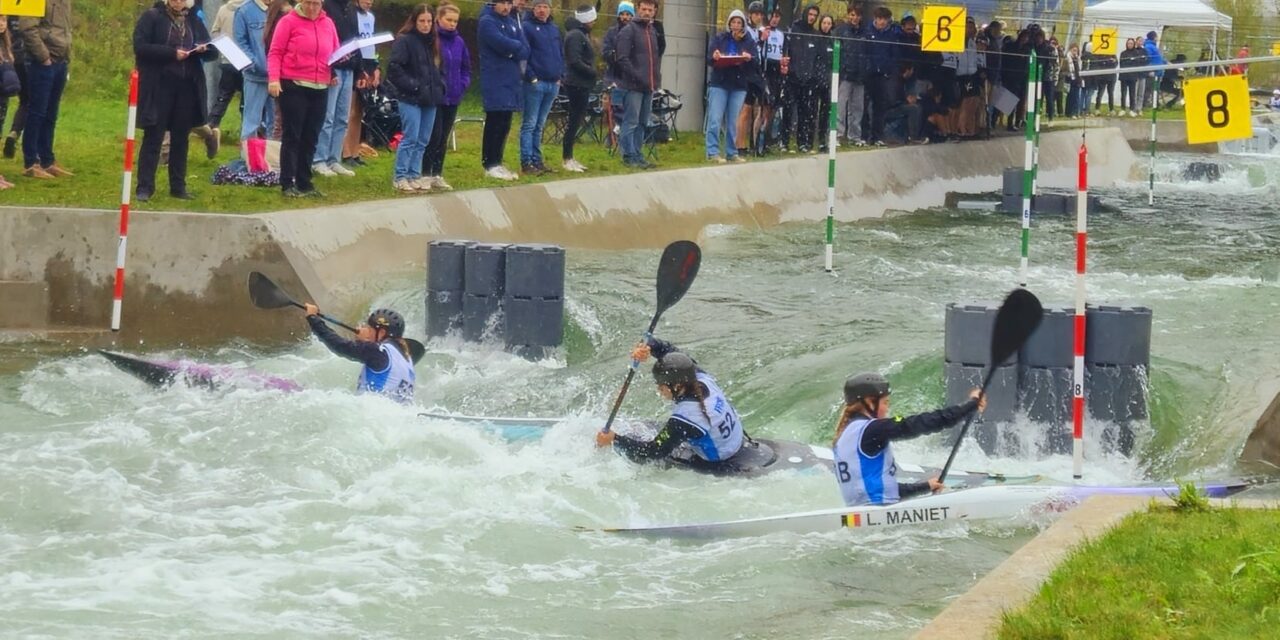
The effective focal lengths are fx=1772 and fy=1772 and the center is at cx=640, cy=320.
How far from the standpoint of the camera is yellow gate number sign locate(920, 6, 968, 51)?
2225 centimetres

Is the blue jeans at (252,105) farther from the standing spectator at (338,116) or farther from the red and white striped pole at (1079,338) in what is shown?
the red and white striped pole at (1079,338)

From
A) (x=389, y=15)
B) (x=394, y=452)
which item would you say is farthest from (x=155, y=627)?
(x=389, y=15)

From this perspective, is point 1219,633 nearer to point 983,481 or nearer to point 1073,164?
point 983,481

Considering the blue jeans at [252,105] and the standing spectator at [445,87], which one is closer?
the blue jeans at [252,105]

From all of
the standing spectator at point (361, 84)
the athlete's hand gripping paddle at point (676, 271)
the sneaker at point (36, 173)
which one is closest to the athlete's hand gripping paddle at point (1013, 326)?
the athlete's hand gripping paddle at point (676, 271)

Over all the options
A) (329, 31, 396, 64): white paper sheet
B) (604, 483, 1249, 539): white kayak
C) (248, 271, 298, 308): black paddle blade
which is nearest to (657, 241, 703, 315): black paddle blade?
(248, 271, 298, 308): black paddle blade

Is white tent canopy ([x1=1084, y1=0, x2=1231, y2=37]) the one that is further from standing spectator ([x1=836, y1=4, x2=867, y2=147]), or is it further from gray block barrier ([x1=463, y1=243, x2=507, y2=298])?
gray block barrier ([x1=463, y1=243, x2=507, y2=298])

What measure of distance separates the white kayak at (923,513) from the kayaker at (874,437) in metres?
0.19

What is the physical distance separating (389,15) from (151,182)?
16.0 metres

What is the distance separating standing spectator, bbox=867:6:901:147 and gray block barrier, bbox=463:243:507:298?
33.9 feet

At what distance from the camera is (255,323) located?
13.2 meters

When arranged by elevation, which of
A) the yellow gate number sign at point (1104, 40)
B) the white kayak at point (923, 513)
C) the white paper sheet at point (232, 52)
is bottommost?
the white kayak at point (923, 513)

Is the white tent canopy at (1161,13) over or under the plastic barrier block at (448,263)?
over

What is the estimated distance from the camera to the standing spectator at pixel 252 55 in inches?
607
